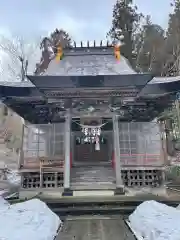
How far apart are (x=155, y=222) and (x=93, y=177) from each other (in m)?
5.10

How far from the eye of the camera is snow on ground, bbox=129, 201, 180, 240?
5.07m

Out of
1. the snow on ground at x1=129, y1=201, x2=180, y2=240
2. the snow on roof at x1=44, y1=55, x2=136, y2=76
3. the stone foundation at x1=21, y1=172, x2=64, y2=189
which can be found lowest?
the snow on ground at x1=129, y1=201, x2=180, y2=240

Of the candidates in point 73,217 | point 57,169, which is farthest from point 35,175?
point 73,217

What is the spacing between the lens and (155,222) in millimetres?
5754

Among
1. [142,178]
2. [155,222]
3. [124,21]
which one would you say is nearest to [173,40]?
[124,21]

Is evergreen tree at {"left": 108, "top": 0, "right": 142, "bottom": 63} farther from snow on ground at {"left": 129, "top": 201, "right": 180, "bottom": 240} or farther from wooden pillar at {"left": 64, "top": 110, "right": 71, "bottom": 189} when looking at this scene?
snow on ground at {"left": 129, "top": 201, "right": 180, "bottom": 240}

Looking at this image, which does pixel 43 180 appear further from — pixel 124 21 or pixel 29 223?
pixel 124 21

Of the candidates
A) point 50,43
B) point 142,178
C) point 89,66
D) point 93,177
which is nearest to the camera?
point 142,178

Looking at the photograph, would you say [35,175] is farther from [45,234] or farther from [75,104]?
[45,234]

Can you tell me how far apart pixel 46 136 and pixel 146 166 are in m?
4.08

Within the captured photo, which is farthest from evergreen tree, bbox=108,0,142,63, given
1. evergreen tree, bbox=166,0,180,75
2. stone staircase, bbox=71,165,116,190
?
stone staircase, bbox=71,165,116,190

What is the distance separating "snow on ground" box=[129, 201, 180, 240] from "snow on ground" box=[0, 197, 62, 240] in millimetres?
1820

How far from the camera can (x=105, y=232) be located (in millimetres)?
6133

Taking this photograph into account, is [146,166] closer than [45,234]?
No
